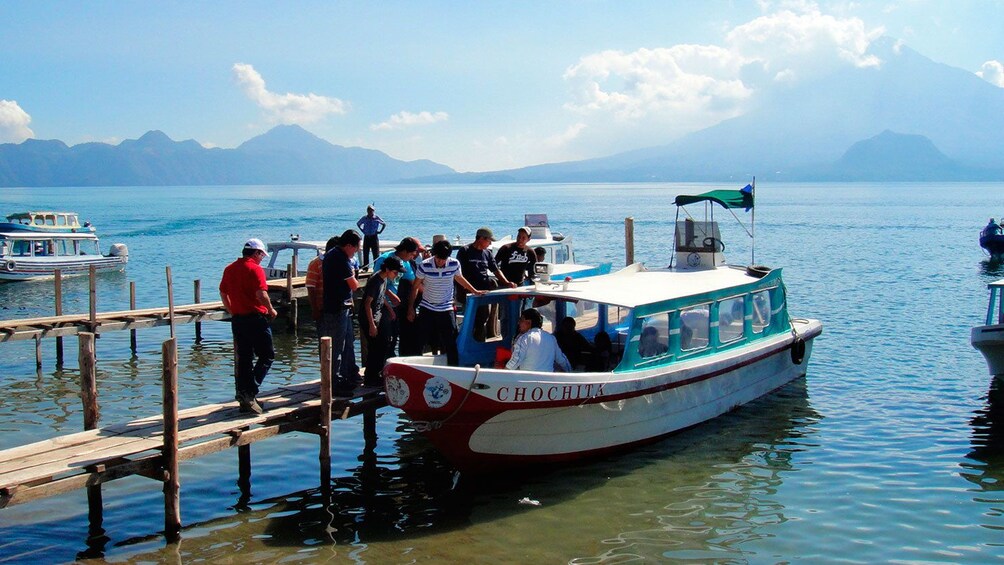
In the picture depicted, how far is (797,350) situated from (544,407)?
806cm

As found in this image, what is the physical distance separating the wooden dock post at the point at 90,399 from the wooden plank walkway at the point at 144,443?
0.27 m

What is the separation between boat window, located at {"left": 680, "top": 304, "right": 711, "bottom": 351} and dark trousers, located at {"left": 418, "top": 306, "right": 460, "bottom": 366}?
3598mm

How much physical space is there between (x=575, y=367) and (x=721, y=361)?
2685 mm

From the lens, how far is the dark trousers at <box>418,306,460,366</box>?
13.6m

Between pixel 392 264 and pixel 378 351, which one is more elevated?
pixel 392 264

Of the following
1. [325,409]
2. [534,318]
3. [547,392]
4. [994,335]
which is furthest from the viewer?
[994,335]

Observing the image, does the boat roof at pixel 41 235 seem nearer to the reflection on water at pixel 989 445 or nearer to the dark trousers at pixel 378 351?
the dark trousers at pixel 378 351

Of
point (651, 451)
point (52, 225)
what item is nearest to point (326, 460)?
point (651, 451)

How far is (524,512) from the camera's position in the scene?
38.8 ft

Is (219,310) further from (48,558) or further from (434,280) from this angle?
(48,558)

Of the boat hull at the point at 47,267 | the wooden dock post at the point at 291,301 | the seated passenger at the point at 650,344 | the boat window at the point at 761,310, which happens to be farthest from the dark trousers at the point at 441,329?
the boat hull at the point at 47,267

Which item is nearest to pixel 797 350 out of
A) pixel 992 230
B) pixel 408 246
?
pixel 408 246

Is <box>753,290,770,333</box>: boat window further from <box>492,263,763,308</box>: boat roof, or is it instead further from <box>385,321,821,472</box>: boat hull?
<box>385,321,821,472</box>: boat hull

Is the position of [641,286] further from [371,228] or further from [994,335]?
[371,228]
